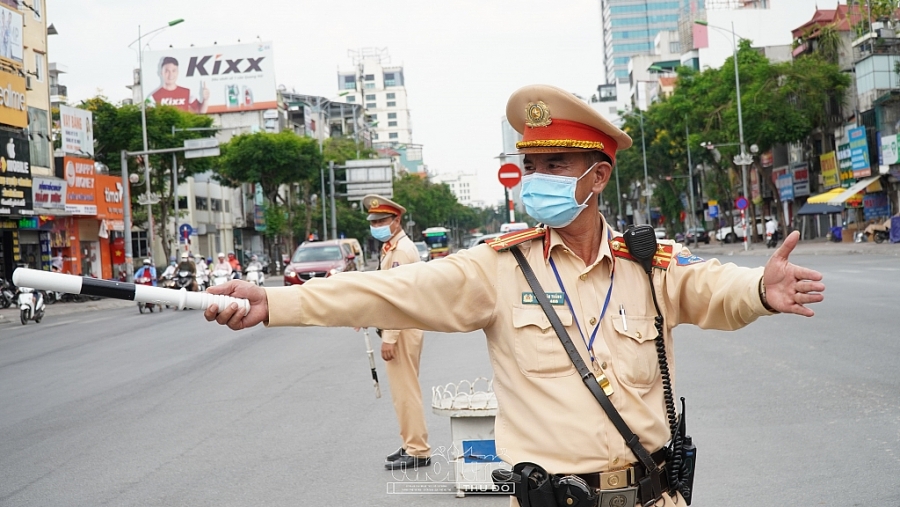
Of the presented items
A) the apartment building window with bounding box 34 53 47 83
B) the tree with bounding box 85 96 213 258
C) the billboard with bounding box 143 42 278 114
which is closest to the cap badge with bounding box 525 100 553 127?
the apartment building window with bounding box 34 53 47 83

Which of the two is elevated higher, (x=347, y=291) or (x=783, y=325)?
(x=347, y=291)

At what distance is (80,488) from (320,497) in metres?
1.65

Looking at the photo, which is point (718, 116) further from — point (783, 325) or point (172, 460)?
point (172, 460)

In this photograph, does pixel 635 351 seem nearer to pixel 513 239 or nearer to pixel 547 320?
pixel 547 320

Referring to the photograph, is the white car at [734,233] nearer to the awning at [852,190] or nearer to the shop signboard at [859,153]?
the shop signboard at [859,153]

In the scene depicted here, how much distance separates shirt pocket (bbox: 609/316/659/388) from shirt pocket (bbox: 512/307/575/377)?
148 millimetres

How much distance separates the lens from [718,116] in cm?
5462

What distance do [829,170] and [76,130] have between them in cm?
3715

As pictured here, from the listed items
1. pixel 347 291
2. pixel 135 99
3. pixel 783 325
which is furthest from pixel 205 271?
pixel 135 99

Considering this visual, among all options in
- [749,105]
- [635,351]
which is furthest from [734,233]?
[635,351]

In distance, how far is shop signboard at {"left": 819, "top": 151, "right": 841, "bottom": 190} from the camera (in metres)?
51.6

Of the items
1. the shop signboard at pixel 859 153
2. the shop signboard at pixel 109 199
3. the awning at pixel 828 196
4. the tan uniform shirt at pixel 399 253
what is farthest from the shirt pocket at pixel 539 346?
the awning at pixel 828 196

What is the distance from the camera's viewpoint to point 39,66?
135 ft

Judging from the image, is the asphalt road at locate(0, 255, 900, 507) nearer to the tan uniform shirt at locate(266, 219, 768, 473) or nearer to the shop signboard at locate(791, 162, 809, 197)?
the tan uniform shirt at locate(266, 219, 768, 473)
